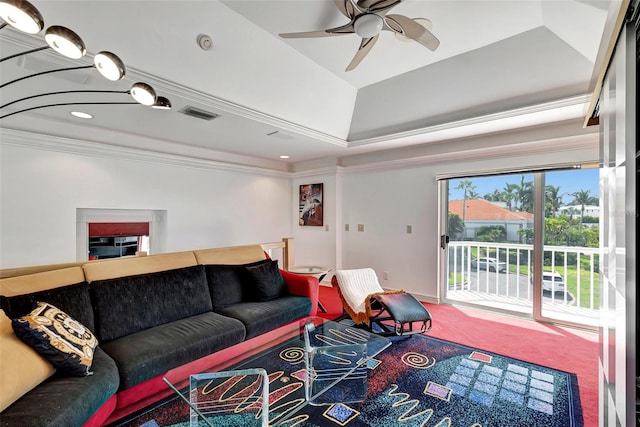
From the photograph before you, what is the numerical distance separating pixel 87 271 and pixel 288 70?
96.9 inches

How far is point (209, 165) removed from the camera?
451cm

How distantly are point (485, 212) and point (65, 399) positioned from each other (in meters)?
4.44

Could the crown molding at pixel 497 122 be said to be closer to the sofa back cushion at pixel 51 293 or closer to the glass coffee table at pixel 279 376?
the glass coffee table at pixel 279 376

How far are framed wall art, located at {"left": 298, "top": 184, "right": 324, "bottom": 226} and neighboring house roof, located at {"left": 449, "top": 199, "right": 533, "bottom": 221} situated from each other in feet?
7.33

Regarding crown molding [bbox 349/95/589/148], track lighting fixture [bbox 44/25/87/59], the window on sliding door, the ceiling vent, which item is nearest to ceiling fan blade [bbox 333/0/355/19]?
track lighting fixture [bbox 44/25/87/59]

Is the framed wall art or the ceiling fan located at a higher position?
the ceiling fan

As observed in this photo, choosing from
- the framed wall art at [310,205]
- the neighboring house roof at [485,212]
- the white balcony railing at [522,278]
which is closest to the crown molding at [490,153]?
the neighboring house roof at [485,212]

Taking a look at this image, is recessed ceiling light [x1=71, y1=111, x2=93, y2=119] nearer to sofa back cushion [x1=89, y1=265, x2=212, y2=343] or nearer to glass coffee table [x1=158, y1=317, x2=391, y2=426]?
sofa back cushion [x1=89, y1=265, x2=212, y2=343]

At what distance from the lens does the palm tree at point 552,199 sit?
3398 mm

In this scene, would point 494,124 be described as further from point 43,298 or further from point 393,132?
point 43,298

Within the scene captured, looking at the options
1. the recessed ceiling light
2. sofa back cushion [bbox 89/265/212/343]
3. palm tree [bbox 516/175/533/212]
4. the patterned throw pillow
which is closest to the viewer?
the patterned throw pillow

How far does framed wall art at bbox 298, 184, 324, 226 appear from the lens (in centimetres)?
534

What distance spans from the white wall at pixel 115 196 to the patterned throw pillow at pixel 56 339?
6.31ft

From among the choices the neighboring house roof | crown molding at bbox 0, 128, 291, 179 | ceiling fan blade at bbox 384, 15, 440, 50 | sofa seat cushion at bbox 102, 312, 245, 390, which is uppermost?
ceiling fan blade at bbox 384, 15, 440, 50
